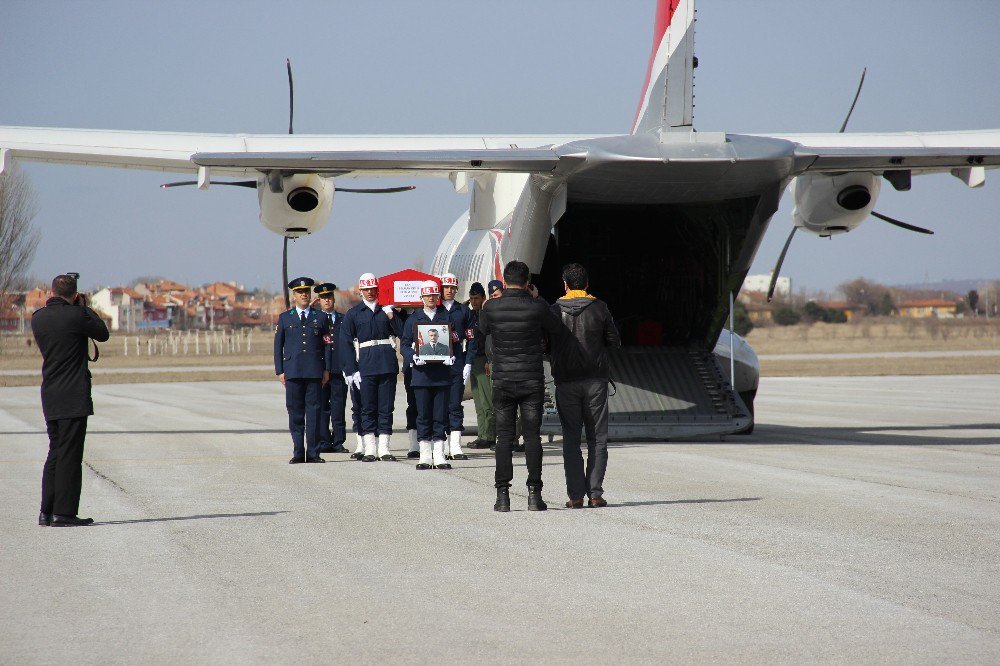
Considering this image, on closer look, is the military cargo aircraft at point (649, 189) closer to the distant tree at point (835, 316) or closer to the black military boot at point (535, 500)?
the black military boot at point (535, 500)

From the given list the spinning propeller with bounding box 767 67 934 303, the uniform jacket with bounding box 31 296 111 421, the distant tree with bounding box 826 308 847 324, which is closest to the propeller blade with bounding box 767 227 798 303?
the spinning propeller with bounding box 767 67 934 303

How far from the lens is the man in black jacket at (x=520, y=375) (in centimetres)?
822

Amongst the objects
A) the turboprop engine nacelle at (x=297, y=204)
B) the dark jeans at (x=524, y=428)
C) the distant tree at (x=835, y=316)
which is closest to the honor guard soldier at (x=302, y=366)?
the turboprop engine nacelle at (x=297, y=204)

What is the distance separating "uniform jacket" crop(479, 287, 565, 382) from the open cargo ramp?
4241mm

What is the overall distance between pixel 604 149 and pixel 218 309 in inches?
5718

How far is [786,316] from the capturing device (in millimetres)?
87000

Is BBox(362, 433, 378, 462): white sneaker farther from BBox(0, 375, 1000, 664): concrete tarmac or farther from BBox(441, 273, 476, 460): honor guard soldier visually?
BBox(441, 273, 476, 460): honor guard soldier

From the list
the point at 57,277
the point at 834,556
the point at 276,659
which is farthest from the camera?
the point at 57,277

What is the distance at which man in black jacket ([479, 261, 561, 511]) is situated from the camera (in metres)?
8.22

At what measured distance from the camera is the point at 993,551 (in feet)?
21.7

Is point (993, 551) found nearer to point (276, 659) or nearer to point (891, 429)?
point (276, 659)

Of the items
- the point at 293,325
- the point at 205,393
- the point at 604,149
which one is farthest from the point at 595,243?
the point at 205,393

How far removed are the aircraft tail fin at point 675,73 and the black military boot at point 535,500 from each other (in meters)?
5.12

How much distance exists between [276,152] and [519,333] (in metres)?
4.65
